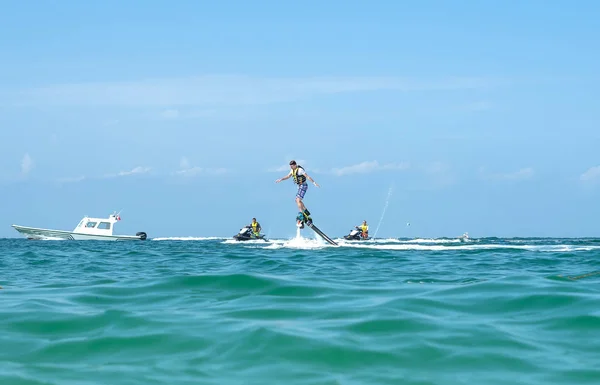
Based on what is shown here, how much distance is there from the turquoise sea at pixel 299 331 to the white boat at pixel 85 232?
4446 cm

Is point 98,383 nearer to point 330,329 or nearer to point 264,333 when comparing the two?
point 264,333

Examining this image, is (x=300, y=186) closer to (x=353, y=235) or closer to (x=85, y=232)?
(x=353, y=235)

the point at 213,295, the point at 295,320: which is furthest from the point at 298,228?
the point at 295,320

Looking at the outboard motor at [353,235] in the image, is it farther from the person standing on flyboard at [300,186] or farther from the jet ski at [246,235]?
the person standing on flyboard at [300,186]

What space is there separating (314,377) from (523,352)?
217 centimetres

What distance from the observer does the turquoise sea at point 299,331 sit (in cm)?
634

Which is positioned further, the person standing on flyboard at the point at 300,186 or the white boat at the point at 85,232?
the white boat at the point at 85,232

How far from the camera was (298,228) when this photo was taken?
31.5 m

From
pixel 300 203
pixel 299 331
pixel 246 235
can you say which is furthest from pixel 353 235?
pixel 299 331

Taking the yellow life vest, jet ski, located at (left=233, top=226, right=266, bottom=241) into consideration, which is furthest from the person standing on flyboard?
jet ski, located at (left=233, top=226, right=266, bottom=241)

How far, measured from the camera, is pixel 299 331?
770cm

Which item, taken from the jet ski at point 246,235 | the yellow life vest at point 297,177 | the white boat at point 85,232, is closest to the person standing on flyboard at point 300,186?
the yellow life vest at point 297,177

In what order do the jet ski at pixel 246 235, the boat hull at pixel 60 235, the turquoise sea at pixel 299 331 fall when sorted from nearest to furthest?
the turquoise sea at pixel 299 331 < the jet ski at pixel 246 235 < the boat hull at pixel 60 235

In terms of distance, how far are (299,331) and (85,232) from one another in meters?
51.0
